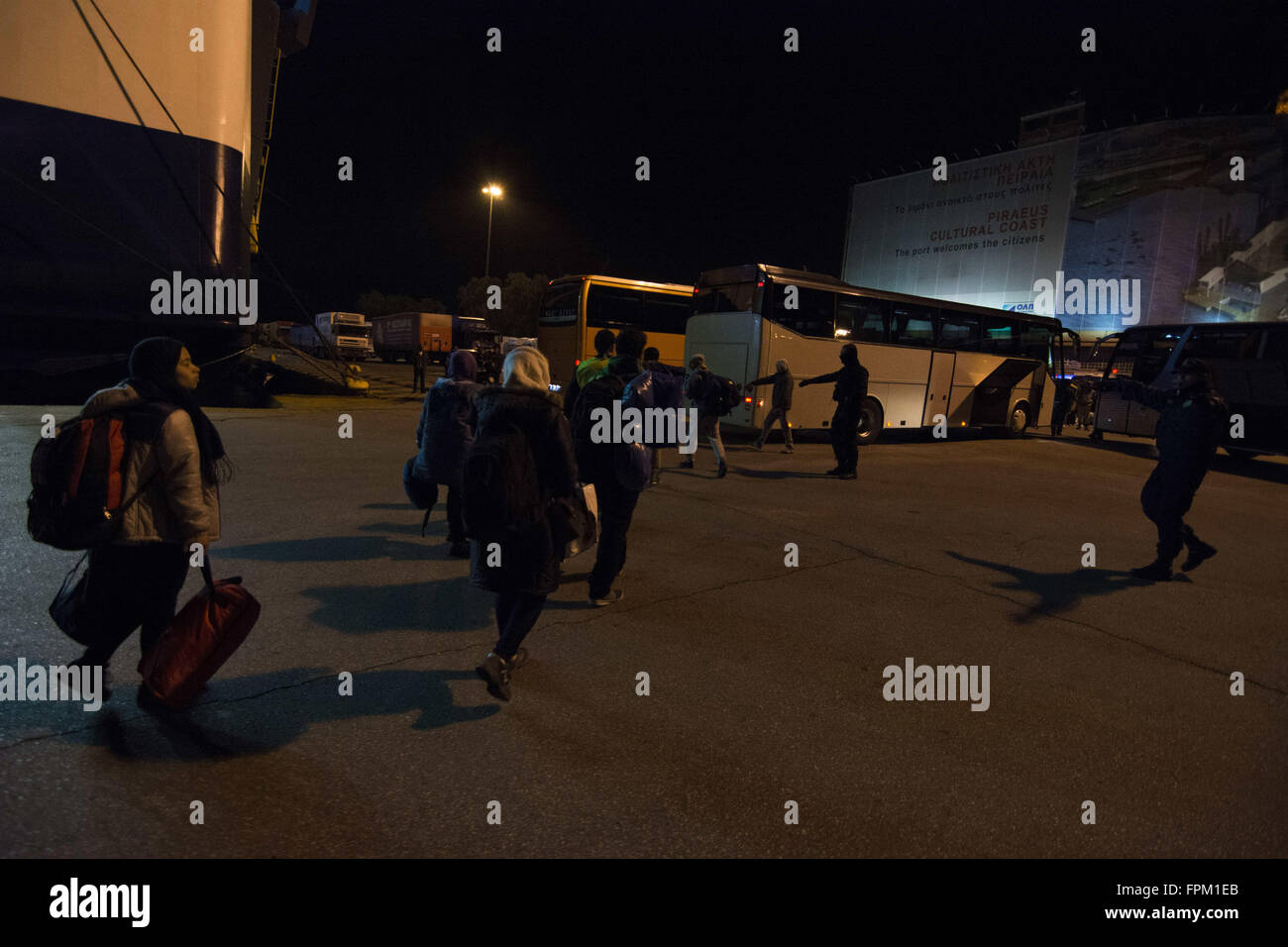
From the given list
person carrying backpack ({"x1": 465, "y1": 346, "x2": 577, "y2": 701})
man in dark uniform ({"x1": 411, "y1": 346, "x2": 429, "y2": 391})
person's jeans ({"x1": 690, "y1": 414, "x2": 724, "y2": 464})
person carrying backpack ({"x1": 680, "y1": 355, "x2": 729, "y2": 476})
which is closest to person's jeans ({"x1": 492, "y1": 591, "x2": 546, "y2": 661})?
person carrying backpack ({"x1": 465, "y1": 346, "x2": 577, "y2": 701})

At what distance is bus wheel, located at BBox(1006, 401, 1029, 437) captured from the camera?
18.4 meters

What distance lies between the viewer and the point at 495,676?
11.0 feet

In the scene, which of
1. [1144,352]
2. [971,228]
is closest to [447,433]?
[1144,352]

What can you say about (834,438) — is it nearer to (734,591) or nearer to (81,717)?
(734,591)

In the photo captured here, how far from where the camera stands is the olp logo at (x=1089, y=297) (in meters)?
37.5

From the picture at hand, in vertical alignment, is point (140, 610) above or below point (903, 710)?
above

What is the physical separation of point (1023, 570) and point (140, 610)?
20.5 ft

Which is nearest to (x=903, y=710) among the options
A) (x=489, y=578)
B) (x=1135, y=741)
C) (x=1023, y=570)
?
(x=1135, y=741)

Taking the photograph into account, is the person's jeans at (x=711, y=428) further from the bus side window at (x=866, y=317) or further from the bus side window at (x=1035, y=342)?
the bus side window at (x=1035, y=342)

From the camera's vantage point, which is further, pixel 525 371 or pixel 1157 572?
pixel 1157 572

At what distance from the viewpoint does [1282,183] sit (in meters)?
33.1

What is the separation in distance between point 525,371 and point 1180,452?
565 centimetres

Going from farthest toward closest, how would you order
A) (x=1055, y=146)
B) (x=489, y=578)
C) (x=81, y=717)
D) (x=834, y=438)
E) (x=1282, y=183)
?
(x=1055, y=146)
(x=1282, y=183)
(x=834, y=438)
(x=489, y=578)
(x=81, y=717)

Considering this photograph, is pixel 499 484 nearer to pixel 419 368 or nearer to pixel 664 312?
pixel 664 312
